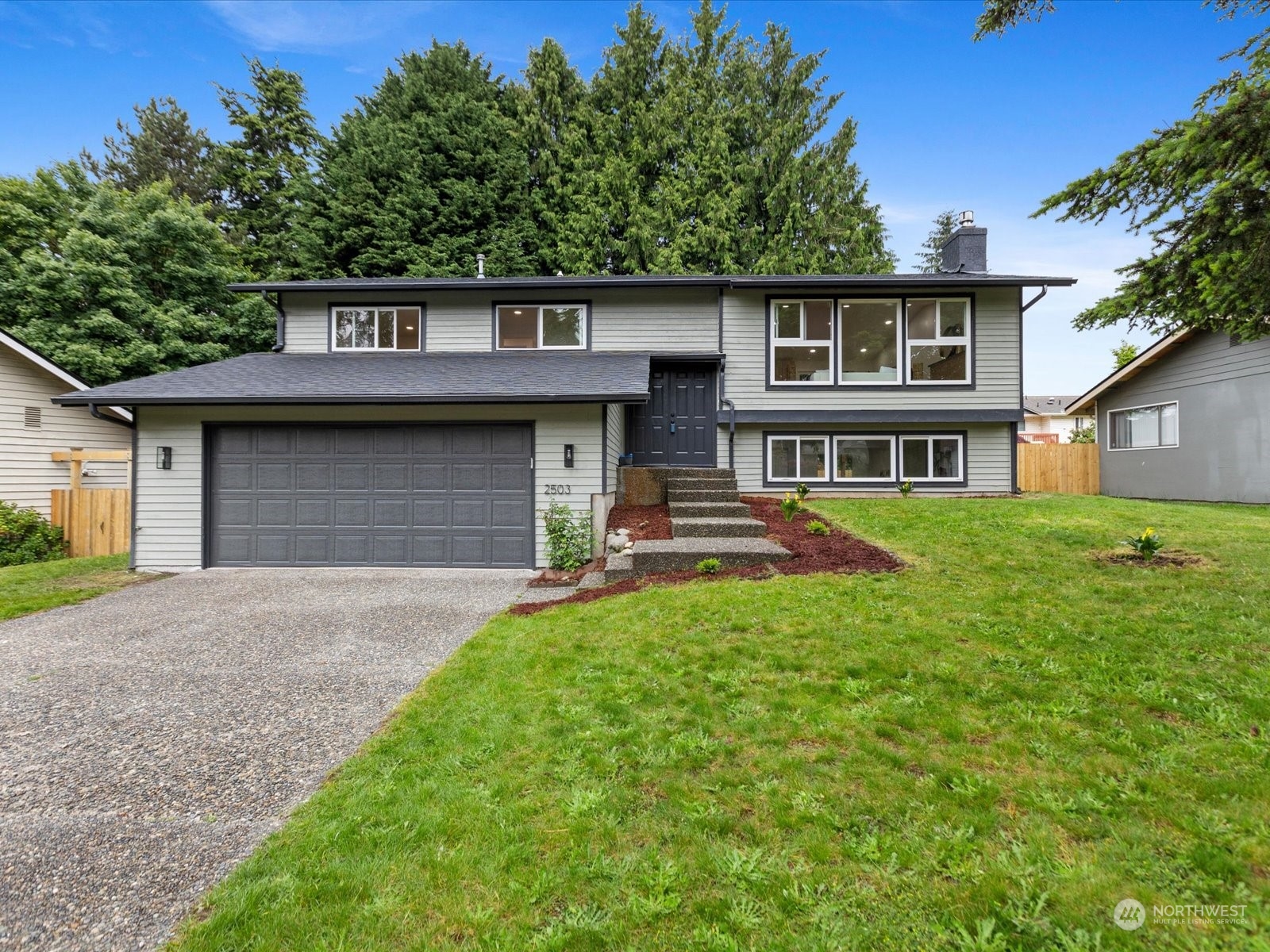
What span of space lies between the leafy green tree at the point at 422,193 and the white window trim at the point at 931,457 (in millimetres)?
13950

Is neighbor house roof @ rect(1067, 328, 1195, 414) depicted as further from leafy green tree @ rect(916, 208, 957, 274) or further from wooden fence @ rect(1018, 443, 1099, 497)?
Result: leafy green tree @ rect(916, 208, 957, 274)

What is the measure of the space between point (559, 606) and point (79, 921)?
13.3 feet

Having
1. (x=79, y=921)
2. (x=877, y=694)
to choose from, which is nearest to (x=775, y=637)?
(x=877, y=694)

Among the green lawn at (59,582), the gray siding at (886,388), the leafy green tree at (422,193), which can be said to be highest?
the leafy green tree at (422,193)

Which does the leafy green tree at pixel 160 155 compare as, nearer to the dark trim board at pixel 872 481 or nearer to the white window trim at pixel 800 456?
the white window trim at pixel 800 456

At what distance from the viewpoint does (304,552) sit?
27.8ft

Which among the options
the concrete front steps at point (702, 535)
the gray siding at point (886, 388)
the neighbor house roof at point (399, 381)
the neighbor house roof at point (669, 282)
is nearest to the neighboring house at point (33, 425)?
the neighbor house roof at point (399, 381)

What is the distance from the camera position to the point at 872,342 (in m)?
11.0

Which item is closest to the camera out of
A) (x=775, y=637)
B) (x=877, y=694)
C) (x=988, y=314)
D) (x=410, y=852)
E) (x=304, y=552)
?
(x=410, y=852)

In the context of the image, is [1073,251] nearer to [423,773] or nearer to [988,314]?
[988,314]

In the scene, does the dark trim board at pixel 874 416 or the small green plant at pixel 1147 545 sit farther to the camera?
the dark trim board at pixel 874 416

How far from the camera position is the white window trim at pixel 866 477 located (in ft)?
36.2

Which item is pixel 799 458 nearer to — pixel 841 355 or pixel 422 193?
pixel 841 355

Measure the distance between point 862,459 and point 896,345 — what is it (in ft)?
7.77
